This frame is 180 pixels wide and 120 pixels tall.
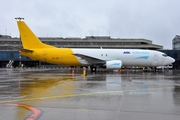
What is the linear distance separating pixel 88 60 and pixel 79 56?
1478 mm

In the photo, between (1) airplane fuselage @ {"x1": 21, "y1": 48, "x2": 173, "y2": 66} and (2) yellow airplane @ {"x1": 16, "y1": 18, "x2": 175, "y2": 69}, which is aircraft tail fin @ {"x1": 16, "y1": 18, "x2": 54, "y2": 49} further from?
(1) airplane fuselage @ {"x1": 21, "y1": 48, "x2": 173, "y2": 66}

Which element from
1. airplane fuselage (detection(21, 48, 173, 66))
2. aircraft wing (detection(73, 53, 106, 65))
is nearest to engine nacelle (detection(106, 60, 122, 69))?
aircraft wing (detection(73, 53, 106, 65))

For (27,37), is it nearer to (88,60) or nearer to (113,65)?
(88,60)

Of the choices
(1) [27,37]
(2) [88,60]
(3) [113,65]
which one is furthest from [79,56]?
(1) [27,37]

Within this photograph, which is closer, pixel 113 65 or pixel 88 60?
pixel 113 65

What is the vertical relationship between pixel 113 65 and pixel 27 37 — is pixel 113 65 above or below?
below

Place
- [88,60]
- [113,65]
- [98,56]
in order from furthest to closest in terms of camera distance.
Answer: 1. [98,56]
2. [88,60]
3. [113,65]

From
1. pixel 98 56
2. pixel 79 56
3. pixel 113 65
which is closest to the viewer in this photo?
pixel 113 65

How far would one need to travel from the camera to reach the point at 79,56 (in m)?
30.9

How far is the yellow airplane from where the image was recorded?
103 ft

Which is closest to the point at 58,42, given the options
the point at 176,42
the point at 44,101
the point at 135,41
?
the point at 135,41

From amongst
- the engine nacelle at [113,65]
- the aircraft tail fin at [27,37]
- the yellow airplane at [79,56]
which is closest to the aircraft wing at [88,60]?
the yellow airplane at [79,56]

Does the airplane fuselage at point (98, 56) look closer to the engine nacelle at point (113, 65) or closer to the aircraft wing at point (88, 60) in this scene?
the aircraft wing at point (88, 60)

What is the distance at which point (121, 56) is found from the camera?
105 feet
